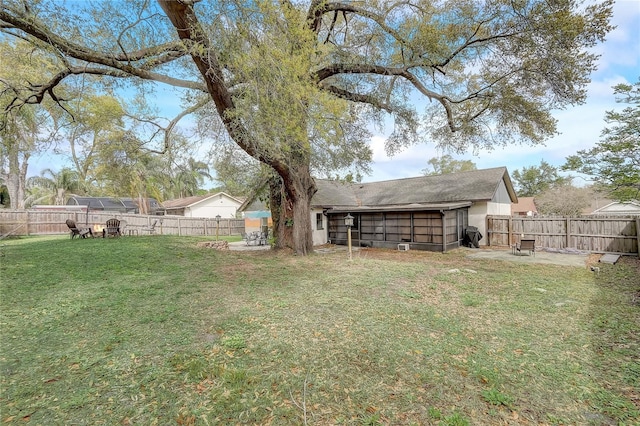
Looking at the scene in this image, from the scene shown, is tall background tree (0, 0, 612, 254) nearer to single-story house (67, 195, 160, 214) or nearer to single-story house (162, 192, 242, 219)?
single-story house (162, 192, 242, 219)

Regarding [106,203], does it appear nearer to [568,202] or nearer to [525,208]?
[525,208]

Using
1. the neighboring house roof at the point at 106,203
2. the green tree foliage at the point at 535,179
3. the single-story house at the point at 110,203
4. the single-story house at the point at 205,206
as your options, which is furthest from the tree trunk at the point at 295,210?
the green tree foliage at the point at 535,179

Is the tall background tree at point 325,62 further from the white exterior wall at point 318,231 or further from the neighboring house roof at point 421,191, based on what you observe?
the white exterior wall at point 318,231

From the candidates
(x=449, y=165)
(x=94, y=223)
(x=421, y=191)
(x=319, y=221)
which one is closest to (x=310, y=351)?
(x=319, y=221)

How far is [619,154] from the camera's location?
48.1 feet

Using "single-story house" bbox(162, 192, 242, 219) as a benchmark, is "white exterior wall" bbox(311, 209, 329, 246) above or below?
below

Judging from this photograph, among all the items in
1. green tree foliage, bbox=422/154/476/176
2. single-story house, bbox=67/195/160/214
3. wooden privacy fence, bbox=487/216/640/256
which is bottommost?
wooden privacy fence, bbox=487/216/640/256

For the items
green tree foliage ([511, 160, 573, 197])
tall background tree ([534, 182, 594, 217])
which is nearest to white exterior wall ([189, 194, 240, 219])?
tall background tree ([534, 182, 594, 217])

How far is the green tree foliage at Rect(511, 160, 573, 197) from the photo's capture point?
4428 centimetres

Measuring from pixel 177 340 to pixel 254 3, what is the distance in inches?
217

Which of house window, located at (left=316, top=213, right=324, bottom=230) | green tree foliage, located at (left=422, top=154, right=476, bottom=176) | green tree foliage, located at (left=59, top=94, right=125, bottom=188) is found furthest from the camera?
green tree foliage, located at (left=422, top=154, right=476, bottom=176)

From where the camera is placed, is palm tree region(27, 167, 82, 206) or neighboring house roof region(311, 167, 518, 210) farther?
palm tree region(27, 167, 82, 206)

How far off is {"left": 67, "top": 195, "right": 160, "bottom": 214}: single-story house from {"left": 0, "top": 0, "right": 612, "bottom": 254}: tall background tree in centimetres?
2826

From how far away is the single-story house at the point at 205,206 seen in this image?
103 ft
